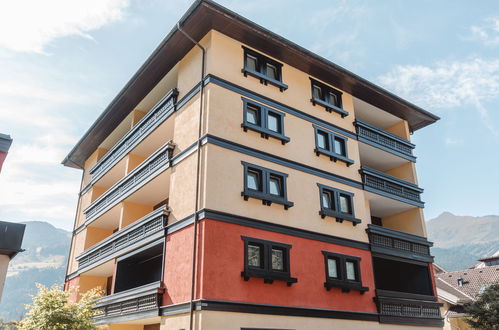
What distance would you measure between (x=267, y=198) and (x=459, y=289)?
3498 cm

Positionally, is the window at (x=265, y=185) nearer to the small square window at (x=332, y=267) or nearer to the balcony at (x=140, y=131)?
the small square window at (x=332, y=267)

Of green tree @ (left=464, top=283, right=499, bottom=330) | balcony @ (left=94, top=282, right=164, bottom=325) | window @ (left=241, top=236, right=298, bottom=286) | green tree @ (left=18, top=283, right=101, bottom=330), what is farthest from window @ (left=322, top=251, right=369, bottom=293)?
green tree @ (left=464, top=283, right=499, bottom=330)

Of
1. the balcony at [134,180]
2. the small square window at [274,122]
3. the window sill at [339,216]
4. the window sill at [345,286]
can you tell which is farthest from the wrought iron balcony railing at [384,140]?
the balcony at [134,180]

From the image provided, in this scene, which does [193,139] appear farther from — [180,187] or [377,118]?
[377,118]

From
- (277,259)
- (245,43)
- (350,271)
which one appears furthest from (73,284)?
(245,43)

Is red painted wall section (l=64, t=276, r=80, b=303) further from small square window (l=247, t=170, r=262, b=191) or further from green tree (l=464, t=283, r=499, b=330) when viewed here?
green tree (l=464, t=283, r=499, b=330)

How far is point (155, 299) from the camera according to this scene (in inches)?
731

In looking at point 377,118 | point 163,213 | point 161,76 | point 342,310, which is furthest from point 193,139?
point 377,118

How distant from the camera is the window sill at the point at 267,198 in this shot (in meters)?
18.7

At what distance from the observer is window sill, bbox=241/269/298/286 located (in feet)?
56.4

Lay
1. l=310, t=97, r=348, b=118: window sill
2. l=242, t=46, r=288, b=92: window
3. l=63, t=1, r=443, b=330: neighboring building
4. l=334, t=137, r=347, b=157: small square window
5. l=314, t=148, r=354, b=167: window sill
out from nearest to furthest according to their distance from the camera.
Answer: l=63, t=1, r=443, b=330: neighboring building < l=242, t=46, r=288, b=92: window < l=314, t=148, r=354, b=167: window sill < l=310, t=97, r=348, b=118: window sill < l=334, t=137, r=347, b=157: small square window

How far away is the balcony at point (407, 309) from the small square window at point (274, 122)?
33.1ft

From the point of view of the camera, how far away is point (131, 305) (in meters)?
20.4

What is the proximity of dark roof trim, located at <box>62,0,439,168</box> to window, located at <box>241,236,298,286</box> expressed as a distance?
10404 mm
